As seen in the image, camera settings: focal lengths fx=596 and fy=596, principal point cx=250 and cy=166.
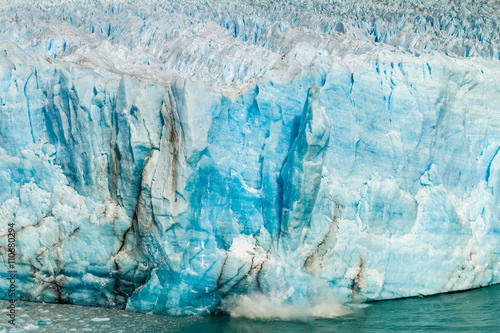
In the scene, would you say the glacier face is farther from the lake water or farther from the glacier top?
the lake water

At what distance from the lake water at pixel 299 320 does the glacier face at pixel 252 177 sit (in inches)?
11.8

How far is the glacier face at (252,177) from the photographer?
8164 mm

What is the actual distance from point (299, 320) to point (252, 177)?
204cm

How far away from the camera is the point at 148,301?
27.0 ft

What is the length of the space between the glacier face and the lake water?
0.30m

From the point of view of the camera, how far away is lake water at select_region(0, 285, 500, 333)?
7508 millimetres

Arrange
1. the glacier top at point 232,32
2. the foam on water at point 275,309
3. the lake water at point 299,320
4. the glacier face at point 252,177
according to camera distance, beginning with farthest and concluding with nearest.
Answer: the glacier top at point 232,32 → the glacier face at point 252,177 → the foam on water at point 275,309 → the lake water at point 299,320

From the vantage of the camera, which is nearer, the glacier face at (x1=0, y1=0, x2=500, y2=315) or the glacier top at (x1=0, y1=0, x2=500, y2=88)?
the glacier face at (x1=0, y1=0, x2=500, y2=315)

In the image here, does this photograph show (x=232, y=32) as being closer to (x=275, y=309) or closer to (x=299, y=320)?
(x=275, y=309)

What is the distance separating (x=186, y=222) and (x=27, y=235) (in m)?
2.35

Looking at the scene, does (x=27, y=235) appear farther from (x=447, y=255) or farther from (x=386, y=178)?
(x=447, y=255)

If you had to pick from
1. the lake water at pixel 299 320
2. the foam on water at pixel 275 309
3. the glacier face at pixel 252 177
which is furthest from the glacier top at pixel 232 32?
the lake water at pixel 299 320

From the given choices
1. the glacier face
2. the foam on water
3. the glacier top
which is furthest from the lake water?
the glacier top

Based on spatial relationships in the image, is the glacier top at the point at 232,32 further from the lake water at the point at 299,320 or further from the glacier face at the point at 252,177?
the lake water at the point at 299,320
